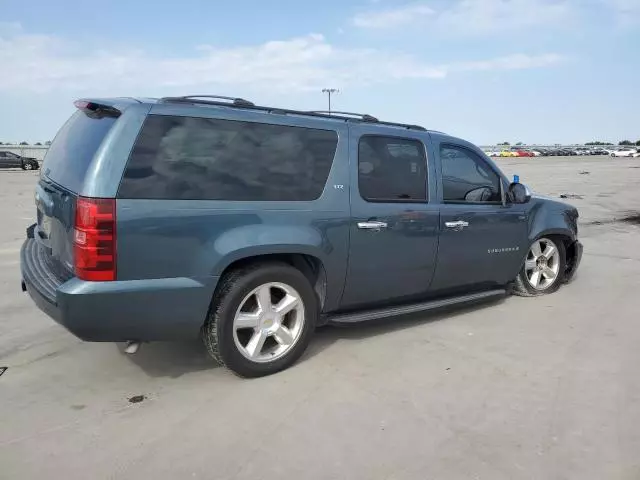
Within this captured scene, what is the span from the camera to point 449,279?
16.6 ft

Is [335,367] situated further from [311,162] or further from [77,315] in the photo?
[77,315]

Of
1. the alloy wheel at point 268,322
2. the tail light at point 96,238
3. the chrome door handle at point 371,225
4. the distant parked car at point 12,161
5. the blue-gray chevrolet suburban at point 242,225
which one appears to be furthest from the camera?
the distant parked car at point 12,161

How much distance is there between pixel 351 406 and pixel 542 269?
3.59 m

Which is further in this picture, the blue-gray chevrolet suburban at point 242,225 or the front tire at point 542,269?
the front tire at point 542,269

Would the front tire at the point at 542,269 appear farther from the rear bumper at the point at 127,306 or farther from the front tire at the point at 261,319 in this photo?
the rear bumper at the point at 127,306

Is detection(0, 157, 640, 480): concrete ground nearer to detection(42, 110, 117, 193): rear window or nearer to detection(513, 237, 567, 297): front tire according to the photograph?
detection(513, 237, 567, 297): front tire

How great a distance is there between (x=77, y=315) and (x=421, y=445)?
2126 mm

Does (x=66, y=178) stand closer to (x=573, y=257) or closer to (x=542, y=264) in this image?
(x=542, y=264)

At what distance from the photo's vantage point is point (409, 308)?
4.77 meters

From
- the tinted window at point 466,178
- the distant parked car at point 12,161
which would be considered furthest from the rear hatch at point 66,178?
the distant parked car at point 12,161

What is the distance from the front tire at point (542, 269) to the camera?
240 inches

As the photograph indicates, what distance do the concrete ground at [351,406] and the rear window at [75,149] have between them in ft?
4.59

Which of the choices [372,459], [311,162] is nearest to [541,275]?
[311,162]

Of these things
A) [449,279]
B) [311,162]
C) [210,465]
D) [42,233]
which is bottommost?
[210,465]
